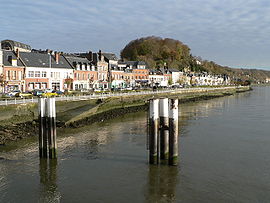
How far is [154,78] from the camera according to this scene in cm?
9212

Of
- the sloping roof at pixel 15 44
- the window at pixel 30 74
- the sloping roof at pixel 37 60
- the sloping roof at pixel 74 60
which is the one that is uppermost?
the sloping roof at pixel 15 44

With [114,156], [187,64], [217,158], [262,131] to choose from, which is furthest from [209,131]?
[187,64]

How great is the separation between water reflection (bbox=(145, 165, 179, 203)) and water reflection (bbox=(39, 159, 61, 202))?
4002 millimetres

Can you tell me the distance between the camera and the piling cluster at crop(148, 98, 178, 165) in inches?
582

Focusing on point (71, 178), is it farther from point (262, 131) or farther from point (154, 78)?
point (154, 78)

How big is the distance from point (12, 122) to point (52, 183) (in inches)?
540

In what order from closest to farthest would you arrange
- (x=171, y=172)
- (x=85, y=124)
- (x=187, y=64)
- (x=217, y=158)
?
(x=171, y=172), (x=217, y=158), (x=85, y=124), (x=187, y=64)

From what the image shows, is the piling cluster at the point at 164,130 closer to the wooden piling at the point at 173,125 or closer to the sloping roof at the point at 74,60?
the wooden piling at the point at 173,125

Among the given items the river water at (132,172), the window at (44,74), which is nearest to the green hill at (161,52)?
the window at (44,74)

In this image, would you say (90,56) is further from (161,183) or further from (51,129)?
(161,183)

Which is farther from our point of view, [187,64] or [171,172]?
[187,64]

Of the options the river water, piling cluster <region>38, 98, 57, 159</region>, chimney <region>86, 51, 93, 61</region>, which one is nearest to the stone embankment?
the river water

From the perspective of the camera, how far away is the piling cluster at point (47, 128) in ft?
55.2

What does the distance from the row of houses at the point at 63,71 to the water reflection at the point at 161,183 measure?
30978 mm
